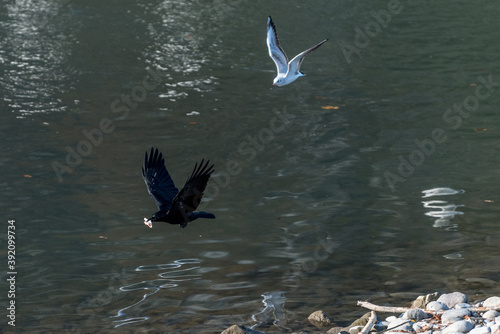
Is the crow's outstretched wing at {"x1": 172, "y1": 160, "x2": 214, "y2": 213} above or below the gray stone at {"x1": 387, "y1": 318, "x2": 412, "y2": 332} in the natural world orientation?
above

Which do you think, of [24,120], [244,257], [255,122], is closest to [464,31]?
[255,122]

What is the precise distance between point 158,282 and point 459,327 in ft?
14.3

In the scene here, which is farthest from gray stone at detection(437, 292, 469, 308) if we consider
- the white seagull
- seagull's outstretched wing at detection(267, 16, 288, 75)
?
seagull's outstretched wing at detection(267, 16, 288, 75)

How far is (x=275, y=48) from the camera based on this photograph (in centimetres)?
1216

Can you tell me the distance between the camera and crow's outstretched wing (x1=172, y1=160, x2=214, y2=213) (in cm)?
848

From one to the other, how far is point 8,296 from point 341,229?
538 cm

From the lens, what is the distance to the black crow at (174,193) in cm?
856

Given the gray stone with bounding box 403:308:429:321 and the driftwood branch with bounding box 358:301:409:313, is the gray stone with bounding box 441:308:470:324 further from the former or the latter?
the driftwood branch with bounding box 358:301:409:313

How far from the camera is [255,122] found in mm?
17562

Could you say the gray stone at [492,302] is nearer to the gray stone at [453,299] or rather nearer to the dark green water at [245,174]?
the gray stone at [453,299]

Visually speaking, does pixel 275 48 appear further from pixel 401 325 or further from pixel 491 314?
pixel 491 314

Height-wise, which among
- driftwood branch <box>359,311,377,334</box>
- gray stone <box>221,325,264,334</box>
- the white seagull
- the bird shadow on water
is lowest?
driftwood branch <box>359,311,377,334</box>

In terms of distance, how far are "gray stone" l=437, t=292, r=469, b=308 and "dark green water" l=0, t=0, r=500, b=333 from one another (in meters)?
0.69

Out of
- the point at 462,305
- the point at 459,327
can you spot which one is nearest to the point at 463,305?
the point at 462,305
